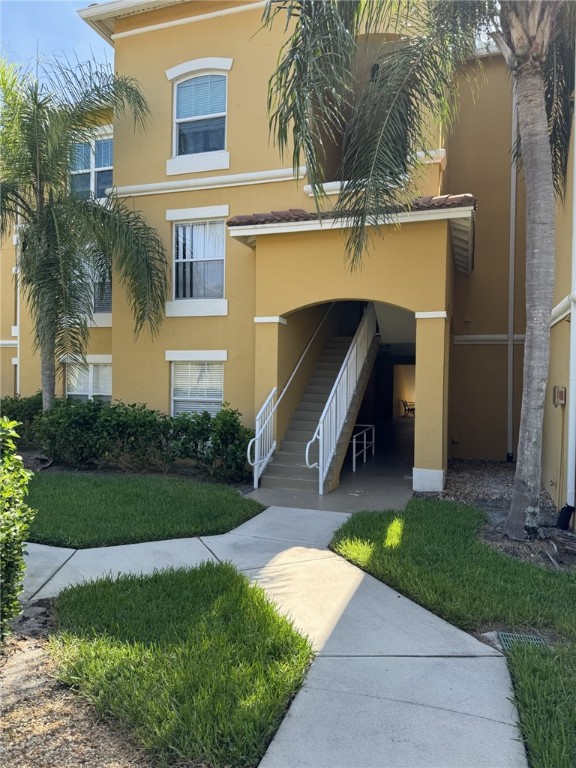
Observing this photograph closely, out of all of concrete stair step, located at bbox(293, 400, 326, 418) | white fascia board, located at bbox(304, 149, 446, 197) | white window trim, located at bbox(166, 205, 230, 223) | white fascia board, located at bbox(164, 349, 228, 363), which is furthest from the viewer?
white window trim, located at bbox(166, 205, 230, 223)

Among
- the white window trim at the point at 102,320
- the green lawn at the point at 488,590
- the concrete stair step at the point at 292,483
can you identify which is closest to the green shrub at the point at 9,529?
the green lawn at the point at 488,590

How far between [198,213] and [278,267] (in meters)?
2.75

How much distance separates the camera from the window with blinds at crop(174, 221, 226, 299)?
11.5 metres

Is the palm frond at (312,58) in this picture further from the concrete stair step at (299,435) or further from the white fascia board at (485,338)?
the white fascia board at (485,338)

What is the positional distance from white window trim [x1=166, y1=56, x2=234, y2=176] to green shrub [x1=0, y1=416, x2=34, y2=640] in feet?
29.3

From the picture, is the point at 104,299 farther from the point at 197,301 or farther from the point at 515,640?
the point at 515,640

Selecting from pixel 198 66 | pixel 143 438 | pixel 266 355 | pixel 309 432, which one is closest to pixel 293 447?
pixel 309 432

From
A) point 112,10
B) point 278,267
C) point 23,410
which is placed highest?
point 112,10

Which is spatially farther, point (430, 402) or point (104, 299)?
point (104, 299)

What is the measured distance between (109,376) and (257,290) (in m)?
4.97

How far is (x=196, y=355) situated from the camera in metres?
11.4

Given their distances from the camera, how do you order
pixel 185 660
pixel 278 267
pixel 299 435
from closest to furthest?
pixel 185 660, pixel 278 267, pixel 299 435

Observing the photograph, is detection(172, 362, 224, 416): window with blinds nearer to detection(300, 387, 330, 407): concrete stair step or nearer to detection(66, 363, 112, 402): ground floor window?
detection(300, 387, 330, 407): concrete stair step

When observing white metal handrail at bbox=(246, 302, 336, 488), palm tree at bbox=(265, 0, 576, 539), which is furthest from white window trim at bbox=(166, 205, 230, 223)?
palm tree at bbox=(265, 0, 576, 539)
